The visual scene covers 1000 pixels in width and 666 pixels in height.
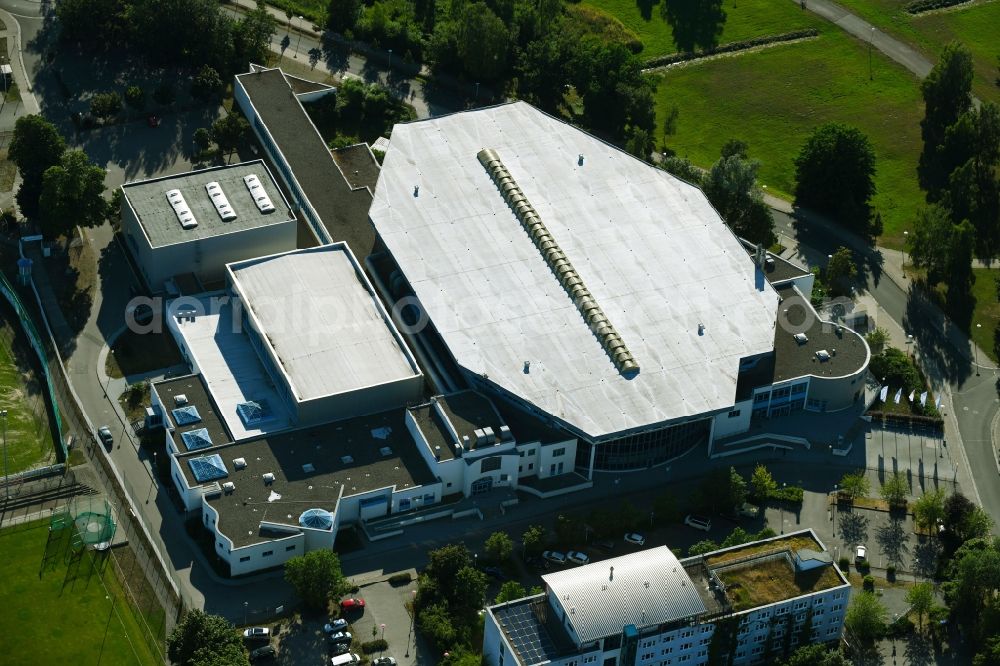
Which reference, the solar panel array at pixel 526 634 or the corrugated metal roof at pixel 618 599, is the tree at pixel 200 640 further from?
the corrugated metal roof at pixel 618 599

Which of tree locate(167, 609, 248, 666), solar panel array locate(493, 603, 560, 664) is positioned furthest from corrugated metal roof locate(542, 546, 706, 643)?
tree locate(167, 609, 248, 666)

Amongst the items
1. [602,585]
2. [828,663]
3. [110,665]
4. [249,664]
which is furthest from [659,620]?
[110,665]

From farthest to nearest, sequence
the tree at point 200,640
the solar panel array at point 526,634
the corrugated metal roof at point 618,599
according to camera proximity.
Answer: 1. the corrugated metal roof at point 618,599
2. the tree at point 200,640
3. the solar panel array at point 526,634

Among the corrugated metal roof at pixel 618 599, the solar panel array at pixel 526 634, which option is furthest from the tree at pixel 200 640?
the corrugated metal roof at pixel 618 599

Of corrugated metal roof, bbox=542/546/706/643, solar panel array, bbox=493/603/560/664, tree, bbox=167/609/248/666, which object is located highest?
corrugated metal roof, bbox=542/546/706/643

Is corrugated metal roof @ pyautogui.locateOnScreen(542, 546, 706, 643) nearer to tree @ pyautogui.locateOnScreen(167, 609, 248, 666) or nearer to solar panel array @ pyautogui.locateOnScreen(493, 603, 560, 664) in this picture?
solar panel array @ pyautogui.locateOnScreen(493, 603, 560, 664)

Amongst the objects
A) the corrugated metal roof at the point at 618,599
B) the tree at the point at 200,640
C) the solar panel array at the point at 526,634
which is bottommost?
the tree at the point at 200,640

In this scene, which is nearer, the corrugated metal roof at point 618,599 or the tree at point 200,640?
the tree at point 200,640
